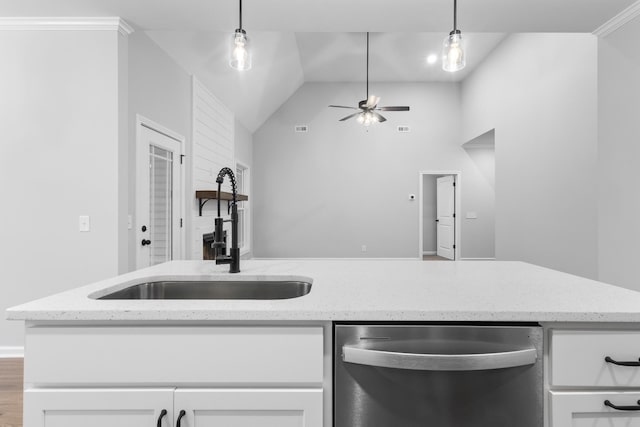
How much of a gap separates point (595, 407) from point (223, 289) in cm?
129

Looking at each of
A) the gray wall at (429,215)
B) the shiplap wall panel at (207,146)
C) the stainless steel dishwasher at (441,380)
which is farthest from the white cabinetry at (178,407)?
the gray wall at (429,215)

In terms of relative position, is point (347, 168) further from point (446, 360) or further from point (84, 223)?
point (446, 360)

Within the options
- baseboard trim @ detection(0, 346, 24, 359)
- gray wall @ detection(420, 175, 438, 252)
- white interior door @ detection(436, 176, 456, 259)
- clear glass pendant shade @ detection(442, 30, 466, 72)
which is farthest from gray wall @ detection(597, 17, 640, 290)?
gray wall @ detection(420, 175, 438, 252)

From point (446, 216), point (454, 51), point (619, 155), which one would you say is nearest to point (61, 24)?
point (454, 51)

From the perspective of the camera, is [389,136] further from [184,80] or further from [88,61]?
[88,61]

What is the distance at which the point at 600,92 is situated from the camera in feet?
9.83

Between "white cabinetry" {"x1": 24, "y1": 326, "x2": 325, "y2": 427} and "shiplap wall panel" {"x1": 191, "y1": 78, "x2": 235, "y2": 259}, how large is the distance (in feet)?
10.7

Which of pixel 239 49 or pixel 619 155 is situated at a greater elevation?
pixel 239 49

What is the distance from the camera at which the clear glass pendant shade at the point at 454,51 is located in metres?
1.71

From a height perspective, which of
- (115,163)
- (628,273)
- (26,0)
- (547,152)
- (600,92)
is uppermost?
(26,0)

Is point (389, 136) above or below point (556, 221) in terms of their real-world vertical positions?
above

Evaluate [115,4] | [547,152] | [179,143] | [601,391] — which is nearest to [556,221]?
[547,152]

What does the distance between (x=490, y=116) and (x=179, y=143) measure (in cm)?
498

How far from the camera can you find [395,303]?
1.01 meters
